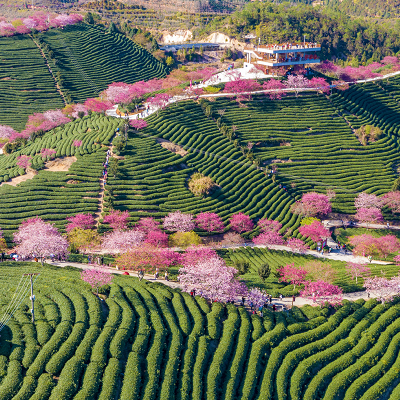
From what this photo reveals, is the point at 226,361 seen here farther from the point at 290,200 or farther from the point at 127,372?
the point at 290,200

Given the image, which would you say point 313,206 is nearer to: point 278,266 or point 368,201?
point 368,201

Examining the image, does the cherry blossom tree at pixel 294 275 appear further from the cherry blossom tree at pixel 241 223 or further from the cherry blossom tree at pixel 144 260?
the cherry blossom tree at pixel 241 223

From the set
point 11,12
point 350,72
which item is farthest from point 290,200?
point 11,12

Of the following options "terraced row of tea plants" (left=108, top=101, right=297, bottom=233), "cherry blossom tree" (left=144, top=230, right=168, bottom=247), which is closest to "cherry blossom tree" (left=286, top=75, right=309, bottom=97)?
"terraced row of tea plants" (left=108, top=101, right=297, bottom=233)

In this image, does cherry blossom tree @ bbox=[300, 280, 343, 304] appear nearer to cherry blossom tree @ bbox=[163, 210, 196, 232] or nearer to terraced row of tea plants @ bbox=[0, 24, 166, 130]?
cherry blossom tree @ bbox=[163, 210, 196, 232]

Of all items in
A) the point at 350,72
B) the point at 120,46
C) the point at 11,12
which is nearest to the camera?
the point at 350,72

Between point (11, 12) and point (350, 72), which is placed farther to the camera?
point (11, 12)
